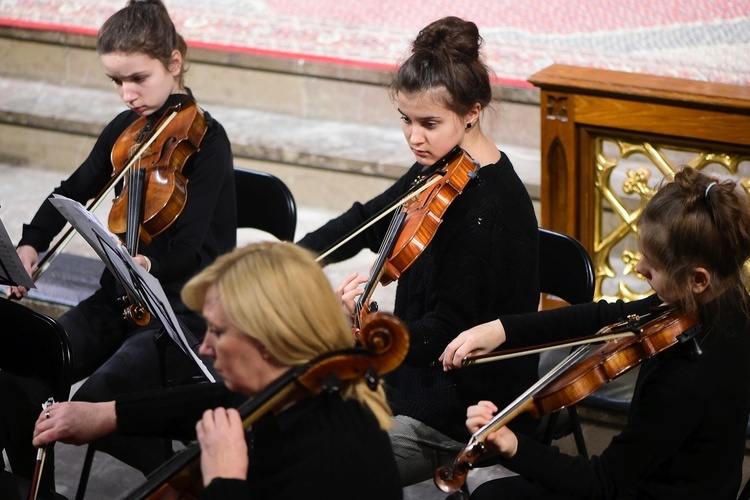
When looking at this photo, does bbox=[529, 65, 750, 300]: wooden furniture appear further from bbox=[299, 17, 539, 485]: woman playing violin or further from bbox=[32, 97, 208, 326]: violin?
bbox=[32, 97, 208, 326]: violin

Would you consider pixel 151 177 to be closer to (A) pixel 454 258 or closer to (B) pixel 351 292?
(B) pixel 351 292

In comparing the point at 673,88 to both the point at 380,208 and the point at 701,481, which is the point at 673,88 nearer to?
the point at 380,208

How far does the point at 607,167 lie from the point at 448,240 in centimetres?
99

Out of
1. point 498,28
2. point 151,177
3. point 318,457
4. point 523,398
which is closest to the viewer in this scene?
point 318,457

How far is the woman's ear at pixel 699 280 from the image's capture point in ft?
6.16

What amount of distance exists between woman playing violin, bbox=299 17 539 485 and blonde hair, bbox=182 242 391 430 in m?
0.58

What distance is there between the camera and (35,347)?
2.29 metres

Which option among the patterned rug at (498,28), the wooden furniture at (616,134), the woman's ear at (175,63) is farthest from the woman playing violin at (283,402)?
the patterned rug at (498,28)

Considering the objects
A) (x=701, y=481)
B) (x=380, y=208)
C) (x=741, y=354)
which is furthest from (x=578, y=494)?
(x=380, y=208)

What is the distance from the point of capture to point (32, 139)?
15.5ft

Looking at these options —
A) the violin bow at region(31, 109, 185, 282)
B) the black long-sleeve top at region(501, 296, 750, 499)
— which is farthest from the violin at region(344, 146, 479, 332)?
the violin bow at region(31, 109, 185, 282)

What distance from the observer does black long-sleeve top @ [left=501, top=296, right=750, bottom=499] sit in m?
1.86

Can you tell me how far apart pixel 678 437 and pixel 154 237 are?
137cm

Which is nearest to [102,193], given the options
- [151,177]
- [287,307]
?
[151,177]
